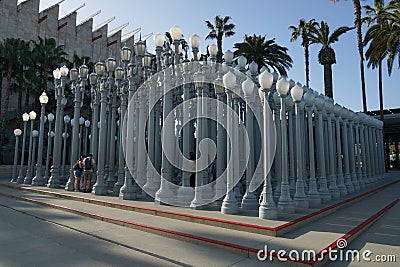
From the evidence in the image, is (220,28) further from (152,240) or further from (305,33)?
(152,240)

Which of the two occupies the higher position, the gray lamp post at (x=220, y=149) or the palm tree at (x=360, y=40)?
the palm tree at (x=360, y=40)

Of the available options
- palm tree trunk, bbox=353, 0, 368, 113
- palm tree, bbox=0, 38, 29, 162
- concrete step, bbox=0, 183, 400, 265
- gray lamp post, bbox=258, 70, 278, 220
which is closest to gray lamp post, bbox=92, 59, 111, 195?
concrete step, bbox=0, 183, 400, 265

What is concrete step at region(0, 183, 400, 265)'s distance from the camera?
203 inches

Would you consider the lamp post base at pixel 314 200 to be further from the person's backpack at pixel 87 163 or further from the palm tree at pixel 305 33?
the palm tree at pixel 305 33

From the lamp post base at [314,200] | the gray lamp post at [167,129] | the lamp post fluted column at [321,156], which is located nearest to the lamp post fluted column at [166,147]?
the gray lamp post at [167,129]

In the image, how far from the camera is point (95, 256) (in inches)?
195

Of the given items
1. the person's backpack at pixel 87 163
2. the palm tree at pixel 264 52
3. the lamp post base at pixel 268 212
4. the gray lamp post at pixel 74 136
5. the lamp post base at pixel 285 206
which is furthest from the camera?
the palm tree at pixel 264 52

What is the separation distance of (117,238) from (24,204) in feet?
21.3

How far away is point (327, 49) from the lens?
28.2 m

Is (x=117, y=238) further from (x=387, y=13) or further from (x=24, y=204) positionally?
(x=387, y=13)

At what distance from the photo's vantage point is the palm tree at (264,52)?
2466 cm

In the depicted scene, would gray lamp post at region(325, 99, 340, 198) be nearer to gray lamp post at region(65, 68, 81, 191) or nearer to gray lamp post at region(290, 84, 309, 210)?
gray lamp post at region(290, 84, 309, 210)

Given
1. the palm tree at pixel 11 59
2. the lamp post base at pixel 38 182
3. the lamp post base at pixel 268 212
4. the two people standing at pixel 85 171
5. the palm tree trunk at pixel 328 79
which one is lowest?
the lamp post base at pixel 268 212

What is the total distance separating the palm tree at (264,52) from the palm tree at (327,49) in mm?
4795
